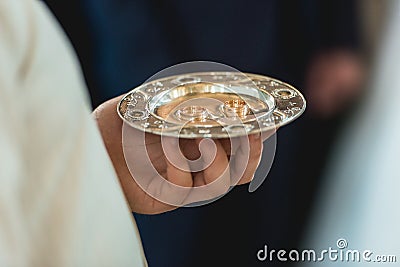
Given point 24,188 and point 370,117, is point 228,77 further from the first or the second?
point 24,188

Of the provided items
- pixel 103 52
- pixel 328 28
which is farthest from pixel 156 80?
pixel 328 28

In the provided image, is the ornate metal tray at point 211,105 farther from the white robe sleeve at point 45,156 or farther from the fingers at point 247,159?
the white robe sleeve at point 45,156

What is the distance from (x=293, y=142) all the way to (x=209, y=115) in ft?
0.32

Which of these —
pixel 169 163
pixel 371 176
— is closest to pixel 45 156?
pixel 169 163

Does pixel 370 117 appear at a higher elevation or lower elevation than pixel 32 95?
lower

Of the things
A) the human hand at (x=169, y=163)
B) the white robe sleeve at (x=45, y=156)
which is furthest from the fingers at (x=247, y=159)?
the white robe sleeve at (x=45, y=156)

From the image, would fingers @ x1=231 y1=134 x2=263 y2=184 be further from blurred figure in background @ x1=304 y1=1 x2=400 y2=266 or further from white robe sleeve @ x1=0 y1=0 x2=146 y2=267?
white robe sleeve @ x1=0 y1=0 x2=146 y2=267

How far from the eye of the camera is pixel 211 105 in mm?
560

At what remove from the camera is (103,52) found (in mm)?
568

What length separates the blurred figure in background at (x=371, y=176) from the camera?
22.8 inches

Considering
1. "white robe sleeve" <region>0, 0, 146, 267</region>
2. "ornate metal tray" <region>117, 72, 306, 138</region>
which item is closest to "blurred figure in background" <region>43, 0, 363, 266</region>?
"ornate metal tray" <region>117, 72, 306, 138</region>

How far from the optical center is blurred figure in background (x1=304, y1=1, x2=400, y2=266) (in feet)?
1.90

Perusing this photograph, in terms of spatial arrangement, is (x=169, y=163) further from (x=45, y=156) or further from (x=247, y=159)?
(x=45, y=156)

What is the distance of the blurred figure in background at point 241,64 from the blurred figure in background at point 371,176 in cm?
2
